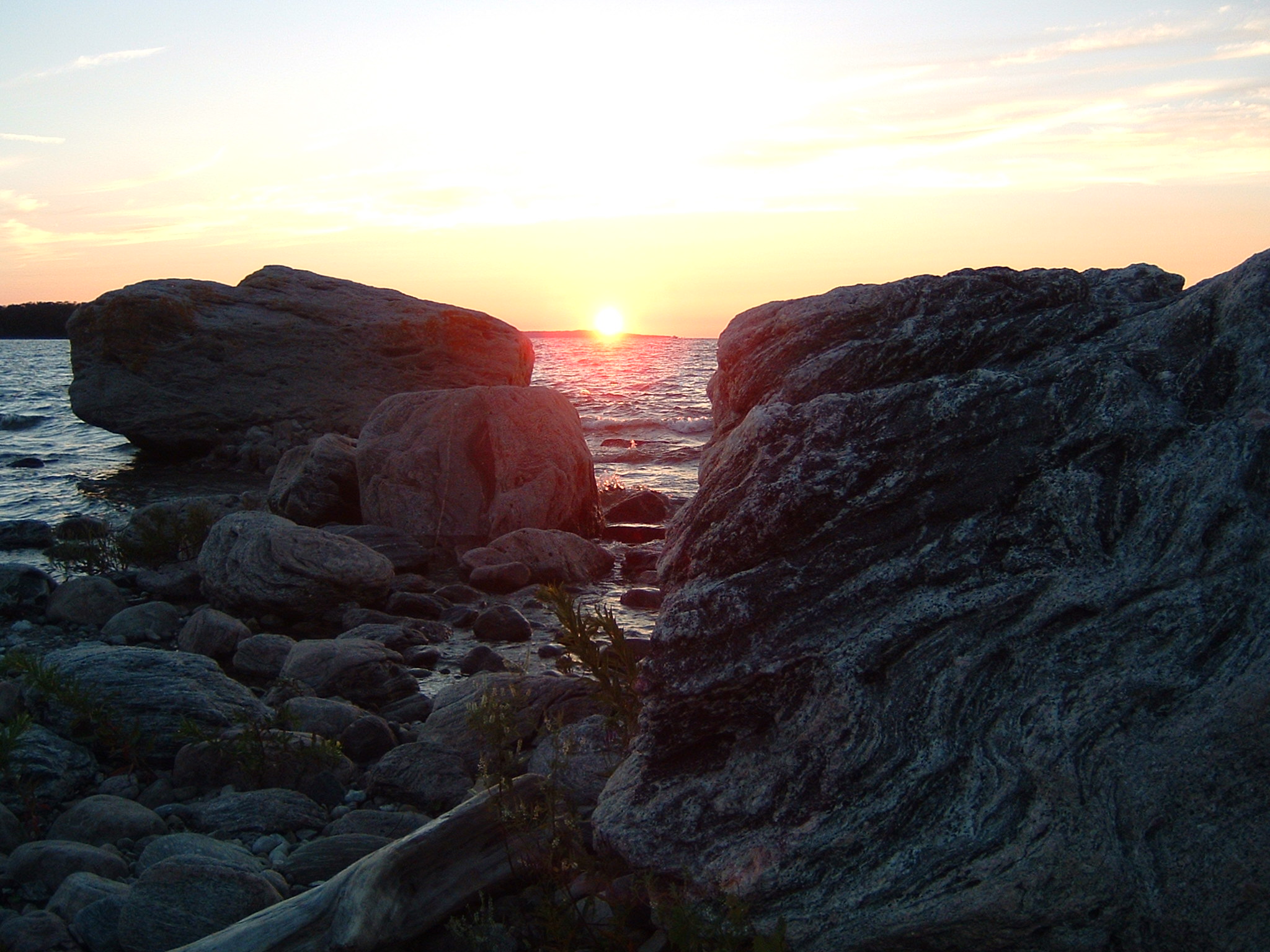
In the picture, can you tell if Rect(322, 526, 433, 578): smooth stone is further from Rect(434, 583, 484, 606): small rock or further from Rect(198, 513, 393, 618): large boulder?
Rect(198, 513, 393, 618): large boulder

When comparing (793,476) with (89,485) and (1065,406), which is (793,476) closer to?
(1065,406)

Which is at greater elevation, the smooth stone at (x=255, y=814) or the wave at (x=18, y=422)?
the wave at (x=18, y=422)

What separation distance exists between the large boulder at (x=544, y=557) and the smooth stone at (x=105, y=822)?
6980mm

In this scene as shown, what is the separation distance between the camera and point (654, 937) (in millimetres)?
4172

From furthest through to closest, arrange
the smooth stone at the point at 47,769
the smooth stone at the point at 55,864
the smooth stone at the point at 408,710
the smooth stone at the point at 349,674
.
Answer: the smooth stone at the point at 349,674 → the smooth stone at the point at 408,710 → the smooth stone at the point at 47,769 → the smooth stone at the point at 55,864

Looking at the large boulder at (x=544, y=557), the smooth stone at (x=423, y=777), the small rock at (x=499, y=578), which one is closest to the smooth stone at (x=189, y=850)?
the smooth stone at (x=423, y=777)

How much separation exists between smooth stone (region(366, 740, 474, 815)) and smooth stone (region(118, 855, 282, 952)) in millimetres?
1606

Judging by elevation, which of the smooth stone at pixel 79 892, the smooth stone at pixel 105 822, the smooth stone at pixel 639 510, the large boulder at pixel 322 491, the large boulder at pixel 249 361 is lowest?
the smooth stone at pixel 105 822

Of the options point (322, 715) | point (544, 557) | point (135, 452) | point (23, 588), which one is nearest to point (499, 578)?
point (544, 557)

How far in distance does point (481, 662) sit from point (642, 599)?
2830mm

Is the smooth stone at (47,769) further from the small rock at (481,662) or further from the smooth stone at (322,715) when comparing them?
the small rock at (481,662)

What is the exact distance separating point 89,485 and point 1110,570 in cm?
2197

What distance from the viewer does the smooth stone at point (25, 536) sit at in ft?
48.8

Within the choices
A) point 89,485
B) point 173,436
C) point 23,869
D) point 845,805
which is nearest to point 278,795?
point 23,869
